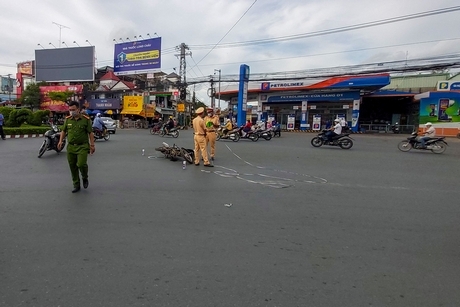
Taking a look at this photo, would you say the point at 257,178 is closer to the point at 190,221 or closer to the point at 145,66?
the point at 190,221

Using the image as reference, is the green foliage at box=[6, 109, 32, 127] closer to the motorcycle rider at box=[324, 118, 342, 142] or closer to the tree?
the motorcycle rider at box=[324, 118, 342, 142]

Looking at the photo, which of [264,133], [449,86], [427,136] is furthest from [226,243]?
[449,86]

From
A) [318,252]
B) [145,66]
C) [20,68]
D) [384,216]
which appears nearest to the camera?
[318,252]

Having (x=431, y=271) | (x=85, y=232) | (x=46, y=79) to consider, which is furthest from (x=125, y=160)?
(x=46, y=79)

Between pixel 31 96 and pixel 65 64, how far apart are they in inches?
250

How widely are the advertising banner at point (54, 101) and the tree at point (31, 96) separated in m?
0.56

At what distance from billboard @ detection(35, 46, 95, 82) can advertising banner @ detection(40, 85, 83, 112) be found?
4.34 feet

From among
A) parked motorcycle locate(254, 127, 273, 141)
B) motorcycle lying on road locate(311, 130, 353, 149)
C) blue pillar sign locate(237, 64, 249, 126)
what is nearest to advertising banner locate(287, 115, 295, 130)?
blue pillar sign locate(237, 64, 249, 126)

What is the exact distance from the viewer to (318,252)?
2861mm

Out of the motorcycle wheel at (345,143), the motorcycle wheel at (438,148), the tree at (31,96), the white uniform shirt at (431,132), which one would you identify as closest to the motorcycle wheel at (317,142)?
the motorcycle wheel at (345,143)

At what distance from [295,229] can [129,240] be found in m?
1.93

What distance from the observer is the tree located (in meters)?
38.3

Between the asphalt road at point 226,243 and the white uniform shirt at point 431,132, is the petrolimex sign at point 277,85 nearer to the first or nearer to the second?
the white uniform shirt at point 431,132

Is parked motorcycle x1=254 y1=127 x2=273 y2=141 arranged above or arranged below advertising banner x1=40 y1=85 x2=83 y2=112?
below
